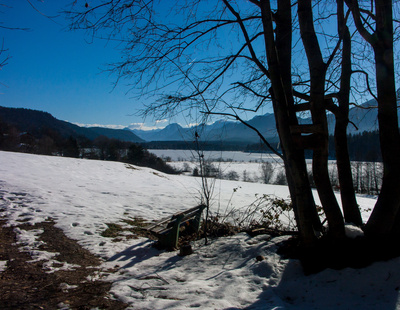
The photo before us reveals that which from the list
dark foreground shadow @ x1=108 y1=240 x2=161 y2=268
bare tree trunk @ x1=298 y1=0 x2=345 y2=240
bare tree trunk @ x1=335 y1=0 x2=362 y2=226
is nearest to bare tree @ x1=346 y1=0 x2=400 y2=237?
bare tree trunk @ x1=298 y1=0 x2=345 y2=240

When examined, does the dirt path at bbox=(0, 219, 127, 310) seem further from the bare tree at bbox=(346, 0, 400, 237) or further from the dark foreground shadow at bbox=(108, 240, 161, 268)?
the bare tree at bbox=(346, 0, 400, 237)

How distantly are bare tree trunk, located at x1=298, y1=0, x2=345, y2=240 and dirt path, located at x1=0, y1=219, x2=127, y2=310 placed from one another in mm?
2500

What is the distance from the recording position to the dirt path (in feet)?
7.96

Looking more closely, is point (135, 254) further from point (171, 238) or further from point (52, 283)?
point (52, 283)

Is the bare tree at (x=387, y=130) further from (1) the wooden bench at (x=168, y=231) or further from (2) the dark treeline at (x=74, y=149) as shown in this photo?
(2) the dark treeline at (x=74, y=149)

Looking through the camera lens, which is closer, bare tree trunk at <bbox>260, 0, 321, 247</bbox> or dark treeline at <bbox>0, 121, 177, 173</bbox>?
bare tree trunk at <bbox>260, 0, 321, 247</bbox>

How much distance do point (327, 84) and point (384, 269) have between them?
366cm

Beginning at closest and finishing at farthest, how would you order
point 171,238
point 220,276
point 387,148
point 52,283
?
point 387,148 → point 52,283 → point 220,276 → point 171,238

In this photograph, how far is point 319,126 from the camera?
2.78 metres

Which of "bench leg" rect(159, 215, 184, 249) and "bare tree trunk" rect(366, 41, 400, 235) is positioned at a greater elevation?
"bare tree trunk" rect(366, 41, 400, 235)

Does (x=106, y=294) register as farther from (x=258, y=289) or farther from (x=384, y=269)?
(x=384, y=269)

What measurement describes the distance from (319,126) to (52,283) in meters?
3.64

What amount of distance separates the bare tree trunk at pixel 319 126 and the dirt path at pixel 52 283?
2500mm

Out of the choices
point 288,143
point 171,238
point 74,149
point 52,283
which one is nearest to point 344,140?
point 288,143
